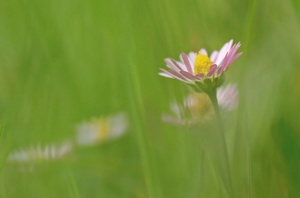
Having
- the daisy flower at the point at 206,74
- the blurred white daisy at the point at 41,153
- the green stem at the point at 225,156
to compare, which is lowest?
the green stem at the point at 225,156

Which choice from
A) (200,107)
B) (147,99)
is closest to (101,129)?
(147,99)

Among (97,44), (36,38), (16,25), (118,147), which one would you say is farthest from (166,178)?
(16,25)

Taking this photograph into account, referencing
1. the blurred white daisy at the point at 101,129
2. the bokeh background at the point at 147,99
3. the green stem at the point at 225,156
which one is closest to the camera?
the green stem at the point at 225,156

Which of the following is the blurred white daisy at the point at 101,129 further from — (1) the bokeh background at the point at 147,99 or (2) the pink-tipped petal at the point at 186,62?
(2) the pink-tipped petal at the point at 186,62

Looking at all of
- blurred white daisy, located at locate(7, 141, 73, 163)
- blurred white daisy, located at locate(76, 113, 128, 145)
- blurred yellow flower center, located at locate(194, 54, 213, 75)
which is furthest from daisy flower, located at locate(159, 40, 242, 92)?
blurred white daisy, located at locate(76, 113, 128, 145)

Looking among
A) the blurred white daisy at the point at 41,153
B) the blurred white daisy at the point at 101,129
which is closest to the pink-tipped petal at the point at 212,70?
the blurred white daisy at the point at 41,153

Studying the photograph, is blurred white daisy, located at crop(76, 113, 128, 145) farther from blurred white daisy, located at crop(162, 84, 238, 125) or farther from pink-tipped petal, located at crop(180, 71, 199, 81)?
pink-tipped petal, located at crop(180, 71, 199, 81)

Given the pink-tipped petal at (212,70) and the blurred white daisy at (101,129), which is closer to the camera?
the pink-tipped petal at (212,70)

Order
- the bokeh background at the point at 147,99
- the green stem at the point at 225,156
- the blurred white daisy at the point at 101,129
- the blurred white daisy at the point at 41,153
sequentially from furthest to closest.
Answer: the blurred white daisy at the point at 101,129 → the blurred white daisy at the point at 41,153 → the bokeh background at the point at 147,99 → the green stem at the point at 225,156
